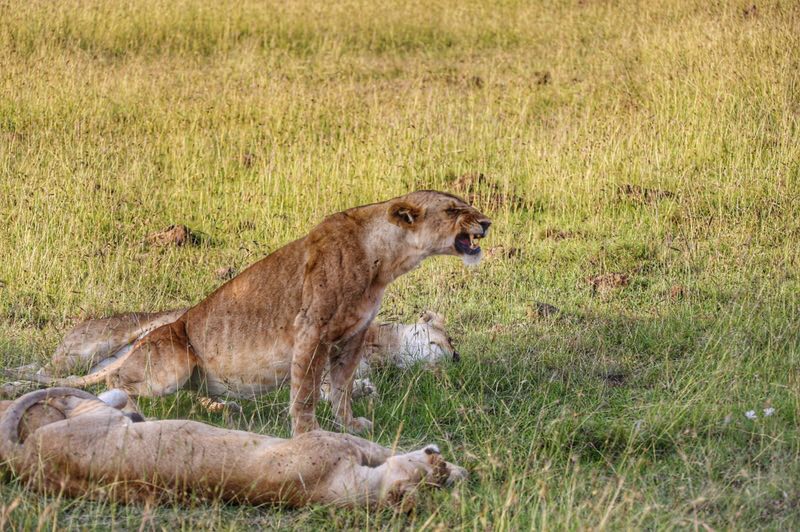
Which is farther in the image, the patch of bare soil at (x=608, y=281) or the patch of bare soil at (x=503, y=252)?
the patch of bare soil at (x=503, y=252)

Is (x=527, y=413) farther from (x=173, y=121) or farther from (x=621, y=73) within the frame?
(x=621, y=73)

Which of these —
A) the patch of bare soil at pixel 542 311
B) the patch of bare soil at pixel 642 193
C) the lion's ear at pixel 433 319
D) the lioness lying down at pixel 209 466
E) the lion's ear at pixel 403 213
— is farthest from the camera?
the patch of bare soil at pixel 642 193

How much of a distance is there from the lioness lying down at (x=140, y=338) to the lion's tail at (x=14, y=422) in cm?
157

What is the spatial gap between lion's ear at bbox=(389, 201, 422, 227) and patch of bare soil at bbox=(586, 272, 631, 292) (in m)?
2.59

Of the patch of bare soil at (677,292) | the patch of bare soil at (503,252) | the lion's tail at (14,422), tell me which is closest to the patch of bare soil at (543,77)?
the patch of bare soil at (503,252)

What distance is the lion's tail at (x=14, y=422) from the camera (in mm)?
4633

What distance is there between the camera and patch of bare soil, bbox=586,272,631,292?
26.3 feet

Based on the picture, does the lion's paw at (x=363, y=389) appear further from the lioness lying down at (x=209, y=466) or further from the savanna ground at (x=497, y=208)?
the lioness lying down at (x=209, y=466)

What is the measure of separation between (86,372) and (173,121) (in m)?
5.07

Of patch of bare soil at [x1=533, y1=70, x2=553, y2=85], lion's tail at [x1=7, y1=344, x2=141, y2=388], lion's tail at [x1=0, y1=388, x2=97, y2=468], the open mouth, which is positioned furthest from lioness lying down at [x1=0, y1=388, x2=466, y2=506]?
patch of bare soil at [x1=533, y1=70, x2=553, y2=85]

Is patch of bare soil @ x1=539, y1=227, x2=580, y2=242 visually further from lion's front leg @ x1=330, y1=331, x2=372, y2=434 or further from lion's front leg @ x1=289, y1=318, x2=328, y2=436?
lion's front leg @ x1=289, y1=318, x2=328, y2=436

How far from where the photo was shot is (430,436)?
5641 mm

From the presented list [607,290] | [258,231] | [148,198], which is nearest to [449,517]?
[607,290]

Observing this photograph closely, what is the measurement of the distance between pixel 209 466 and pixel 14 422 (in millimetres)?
916
